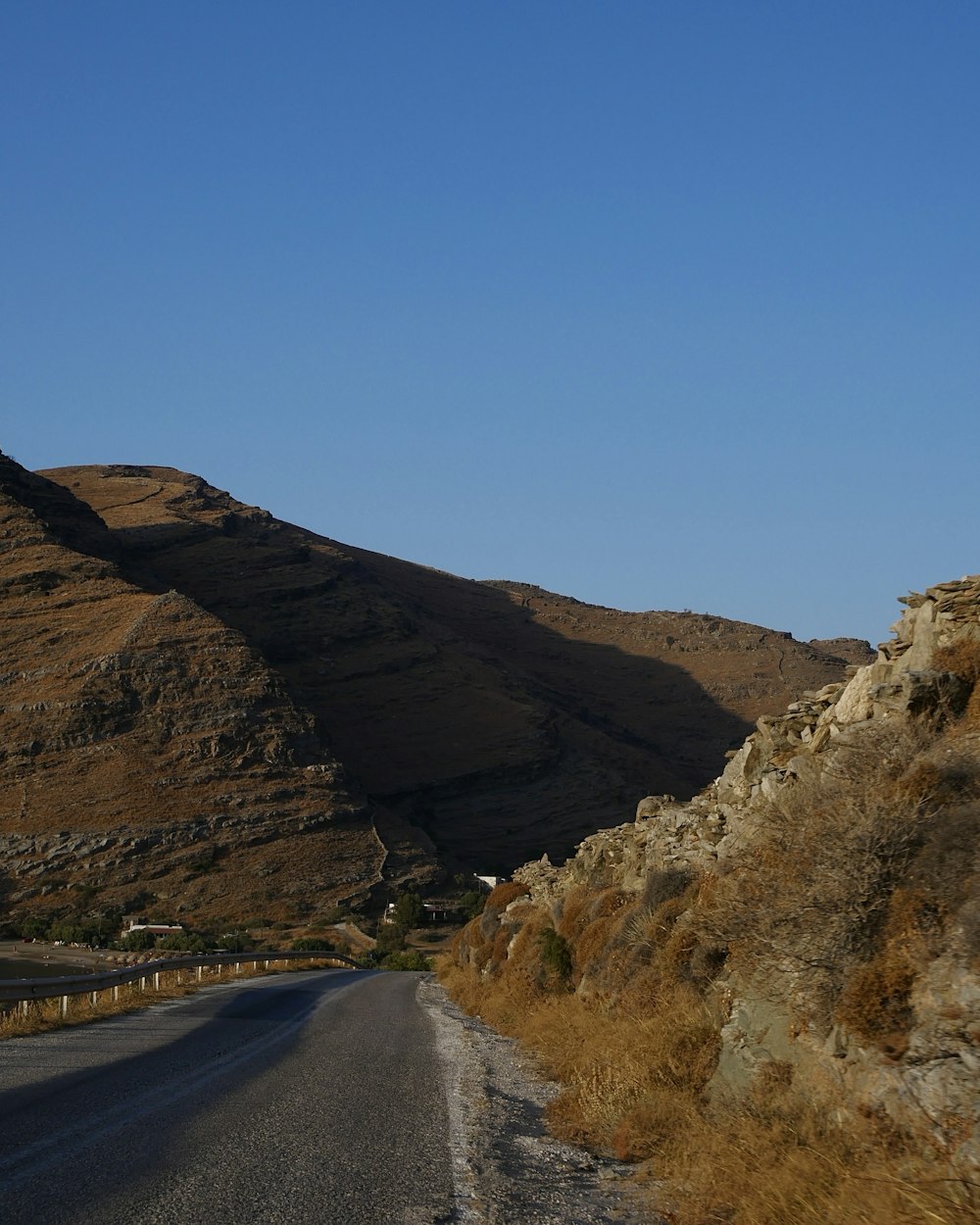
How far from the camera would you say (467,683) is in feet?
465

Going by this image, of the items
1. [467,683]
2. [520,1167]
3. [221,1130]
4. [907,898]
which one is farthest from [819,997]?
[467,683]

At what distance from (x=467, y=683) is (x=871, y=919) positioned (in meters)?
135

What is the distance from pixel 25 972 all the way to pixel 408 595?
152 metres

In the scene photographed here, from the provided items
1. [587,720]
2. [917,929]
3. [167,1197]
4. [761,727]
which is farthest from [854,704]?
[587,720]

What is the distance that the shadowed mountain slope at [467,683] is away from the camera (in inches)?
4803

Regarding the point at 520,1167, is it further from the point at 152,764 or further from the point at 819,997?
the point at 152,764

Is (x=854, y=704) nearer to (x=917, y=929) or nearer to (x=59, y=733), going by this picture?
(x=917, y=929)

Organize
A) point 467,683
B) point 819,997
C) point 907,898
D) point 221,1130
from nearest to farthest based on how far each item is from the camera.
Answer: point 907,898
point 819,997
point 221,1130
point 467,683

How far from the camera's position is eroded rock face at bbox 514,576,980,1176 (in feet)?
20.5

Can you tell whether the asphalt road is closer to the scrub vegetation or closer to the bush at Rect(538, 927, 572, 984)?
the scrub vegetation

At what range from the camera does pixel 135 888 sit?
84.8 metres

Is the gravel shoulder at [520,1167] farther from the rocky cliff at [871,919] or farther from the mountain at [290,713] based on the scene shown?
the mountain at [290,713]

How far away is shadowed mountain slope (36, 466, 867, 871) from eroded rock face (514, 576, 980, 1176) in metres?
85.5

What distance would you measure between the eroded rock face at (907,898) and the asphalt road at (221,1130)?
7.66 feet
